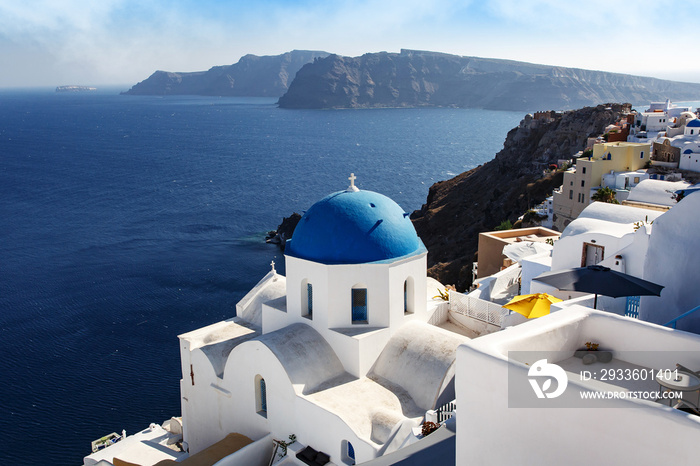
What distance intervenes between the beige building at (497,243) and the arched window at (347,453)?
16926 millimetres

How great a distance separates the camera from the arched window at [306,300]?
53.0ft

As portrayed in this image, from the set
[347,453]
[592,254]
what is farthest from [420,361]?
[592,254]

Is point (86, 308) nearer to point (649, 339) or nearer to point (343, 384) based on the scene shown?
point (343, 384)

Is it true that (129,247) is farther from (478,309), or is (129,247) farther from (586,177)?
(478,309)

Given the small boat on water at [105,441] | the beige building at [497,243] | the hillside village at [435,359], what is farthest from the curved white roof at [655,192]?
the small boat on water at [105,441]

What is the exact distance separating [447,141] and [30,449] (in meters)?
135

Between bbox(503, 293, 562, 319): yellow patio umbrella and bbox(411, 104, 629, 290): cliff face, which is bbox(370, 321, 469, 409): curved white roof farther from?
bbox(411, 104, 629, 290): cliff face

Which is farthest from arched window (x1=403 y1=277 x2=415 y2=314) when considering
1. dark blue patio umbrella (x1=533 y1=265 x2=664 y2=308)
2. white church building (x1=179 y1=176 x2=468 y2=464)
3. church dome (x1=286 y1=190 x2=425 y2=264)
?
dark blue patio umbrella (x1=533 y1=265 x2=664 y2=308)

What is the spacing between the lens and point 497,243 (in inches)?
1130

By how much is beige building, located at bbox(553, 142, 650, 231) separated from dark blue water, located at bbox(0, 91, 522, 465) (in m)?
26.5

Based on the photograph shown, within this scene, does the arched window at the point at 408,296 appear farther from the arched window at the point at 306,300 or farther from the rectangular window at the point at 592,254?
the rectangular window at the point at 592,254

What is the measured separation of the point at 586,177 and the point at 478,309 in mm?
34001

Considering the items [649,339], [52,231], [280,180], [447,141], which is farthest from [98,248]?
[447,141]

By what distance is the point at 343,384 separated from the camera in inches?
575
